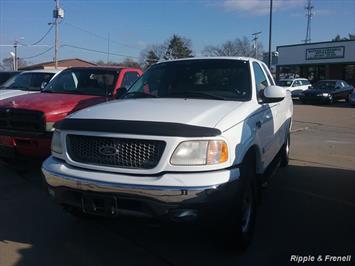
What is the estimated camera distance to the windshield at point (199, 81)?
196 inches

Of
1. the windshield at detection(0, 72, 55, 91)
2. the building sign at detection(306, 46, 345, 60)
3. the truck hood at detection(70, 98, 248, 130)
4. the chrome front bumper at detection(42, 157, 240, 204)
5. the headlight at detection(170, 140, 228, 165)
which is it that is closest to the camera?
the chrome front bumper at detection(42, 157, 240, 204)

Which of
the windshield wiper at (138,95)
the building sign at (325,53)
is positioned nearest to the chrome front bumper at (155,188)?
the windshield wiper at (138,95)

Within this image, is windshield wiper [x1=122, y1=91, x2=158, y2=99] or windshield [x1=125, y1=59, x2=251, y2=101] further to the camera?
windshield wiper [x1=122, y1=91, x2=158, y2=99]

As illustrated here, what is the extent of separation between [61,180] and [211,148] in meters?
1.37

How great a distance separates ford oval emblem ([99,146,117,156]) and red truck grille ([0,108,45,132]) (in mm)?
2813

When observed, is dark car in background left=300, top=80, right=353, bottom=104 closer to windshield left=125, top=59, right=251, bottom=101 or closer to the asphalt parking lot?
the asphalt parking lot

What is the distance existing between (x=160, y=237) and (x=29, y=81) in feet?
24.6

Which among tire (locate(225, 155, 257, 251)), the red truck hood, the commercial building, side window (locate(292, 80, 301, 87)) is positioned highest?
the commercial building

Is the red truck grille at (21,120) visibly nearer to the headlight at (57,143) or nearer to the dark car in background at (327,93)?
the headlight at (57,143)

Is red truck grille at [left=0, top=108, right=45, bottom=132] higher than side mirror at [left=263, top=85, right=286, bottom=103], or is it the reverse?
side mirror at [left=263, top=85, right=286, bottom=103]

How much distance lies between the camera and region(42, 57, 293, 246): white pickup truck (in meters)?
3.48

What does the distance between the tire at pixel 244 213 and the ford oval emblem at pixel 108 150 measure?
1.12 meters

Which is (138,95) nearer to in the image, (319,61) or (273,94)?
(273,94)

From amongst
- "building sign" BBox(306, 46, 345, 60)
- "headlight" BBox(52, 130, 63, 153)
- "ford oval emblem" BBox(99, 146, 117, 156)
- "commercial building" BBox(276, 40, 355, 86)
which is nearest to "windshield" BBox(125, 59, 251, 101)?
"headlight" BBox(52, 130, 63, 153)
